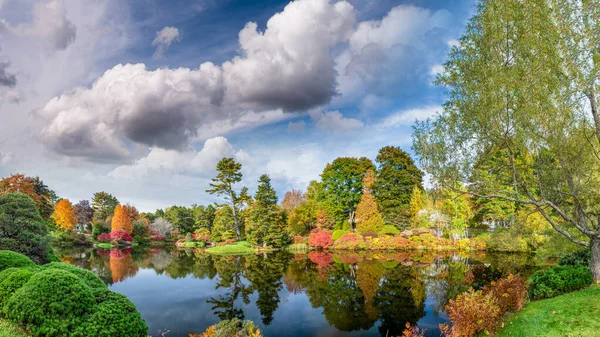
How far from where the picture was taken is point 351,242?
114 ft

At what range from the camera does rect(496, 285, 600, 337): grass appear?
6.97 meters

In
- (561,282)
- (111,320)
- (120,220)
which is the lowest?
(561,282)

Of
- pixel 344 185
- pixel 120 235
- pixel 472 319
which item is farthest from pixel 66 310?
pixel 120 235

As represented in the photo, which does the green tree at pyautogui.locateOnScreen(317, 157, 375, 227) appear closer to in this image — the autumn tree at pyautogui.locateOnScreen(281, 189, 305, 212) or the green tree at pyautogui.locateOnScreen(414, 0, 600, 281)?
the autumn tree at pyautogui.locateOnScreen(281, 189, 305, 212)

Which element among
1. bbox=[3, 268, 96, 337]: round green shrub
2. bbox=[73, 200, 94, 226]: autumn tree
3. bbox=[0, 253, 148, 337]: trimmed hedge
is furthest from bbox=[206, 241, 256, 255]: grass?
bbox=[73, 200, 94, 226]: autumn tree

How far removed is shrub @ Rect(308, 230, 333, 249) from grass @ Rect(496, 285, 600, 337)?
27.7 m

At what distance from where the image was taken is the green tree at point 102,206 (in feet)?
179

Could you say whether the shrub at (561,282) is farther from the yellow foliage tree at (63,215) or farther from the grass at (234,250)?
the yellow foliage tree at (63,215)

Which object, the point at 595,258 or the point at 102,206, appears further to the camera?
the point at 102,206

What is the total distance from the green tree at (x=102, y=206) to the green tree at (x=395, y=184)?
48.0 meters

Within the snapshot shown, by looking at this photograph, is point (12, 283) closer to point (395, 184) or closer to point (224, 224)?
point (224, 224)

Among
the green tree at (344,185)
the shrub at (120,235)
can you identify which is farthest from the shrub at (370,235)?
the shrub at (120,235)

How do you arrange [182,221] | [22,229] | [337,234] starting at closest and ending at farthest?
[22,229]
[337,234]
[182,221]

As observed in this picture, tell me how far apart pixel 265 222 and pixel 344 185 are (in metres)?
12.5
